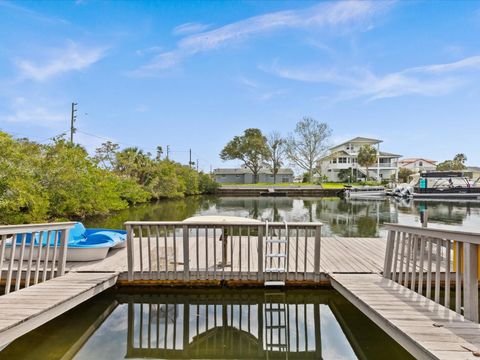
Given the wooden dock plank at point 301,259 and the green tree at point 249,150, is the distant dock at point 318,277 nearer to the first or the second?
the wooden dock plank at point 301,259

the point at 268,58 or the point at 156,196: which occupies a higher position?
the point at 268,58

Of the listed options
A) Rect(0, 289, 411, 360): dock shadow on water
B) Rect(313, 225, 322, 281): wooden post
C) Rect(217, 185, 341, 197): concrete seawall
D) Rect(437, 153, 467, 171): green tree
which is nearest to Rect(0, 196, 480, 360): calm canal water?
Rect(0, 289, 411, 360): dock shadow on water

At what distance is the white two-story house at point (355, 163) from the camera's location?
48312mm

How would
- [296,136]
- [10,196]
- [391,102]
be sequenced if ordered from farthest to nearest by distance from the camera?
[296,136] < [391,102] < [10,196]

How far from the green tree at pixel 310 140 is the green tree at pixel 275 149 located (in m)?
3.44

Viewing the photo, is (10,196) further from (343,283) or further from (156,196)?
(156,196)

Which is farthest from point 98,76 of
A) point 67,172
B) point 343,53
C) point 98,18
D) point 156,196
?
point 343,53

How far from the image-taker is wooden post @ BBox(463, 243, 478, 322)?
2701mm

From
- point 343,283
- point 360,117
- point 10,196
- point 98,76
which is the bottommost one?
point 343,283

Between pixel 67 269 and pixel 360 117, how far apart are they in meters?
44.8

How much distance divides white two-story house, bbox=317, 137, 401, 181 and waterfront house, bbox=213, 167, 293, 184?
323 inches

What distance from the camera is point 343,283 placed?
13.3 ft

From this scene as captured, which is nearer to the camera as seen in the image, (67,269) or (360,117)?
(67,269)

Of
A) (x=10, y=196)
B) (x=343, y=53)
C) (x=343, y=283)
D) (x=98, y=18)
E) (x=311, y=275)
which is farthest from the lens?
(x=343, y=53)
